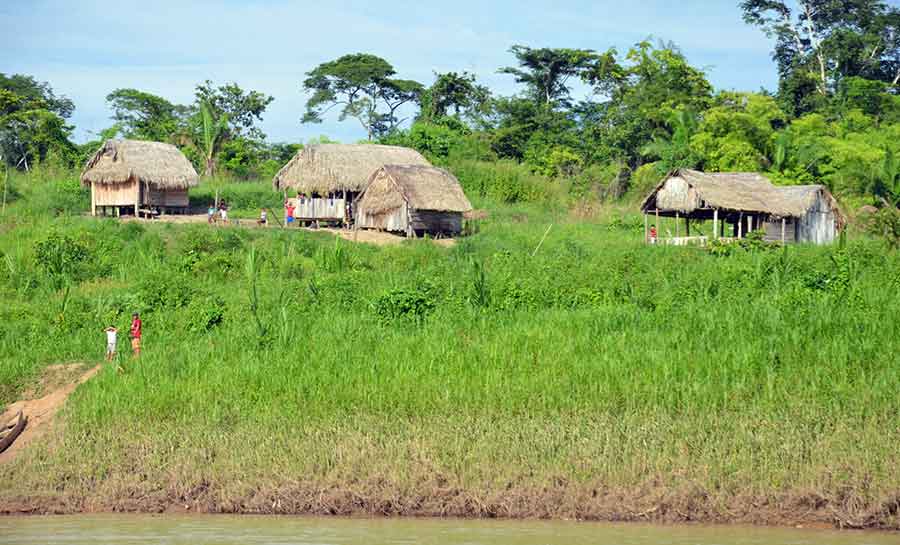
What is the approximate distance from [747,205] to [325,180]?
10.3m

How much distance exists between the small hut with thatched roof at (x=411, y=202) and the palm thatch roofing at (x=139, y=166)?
4766 millimetres

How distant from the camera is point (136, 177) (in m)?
27.6

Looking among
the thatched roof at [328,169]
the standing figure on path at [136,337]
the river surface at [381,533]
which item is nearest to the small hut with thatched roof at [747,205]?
the thatched roof at [328,169]

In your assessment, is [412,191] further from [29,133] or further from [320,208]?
[29,133]

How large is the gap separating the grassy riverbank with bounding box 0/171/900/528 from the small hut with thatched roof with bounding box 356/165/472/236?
9.19 meters

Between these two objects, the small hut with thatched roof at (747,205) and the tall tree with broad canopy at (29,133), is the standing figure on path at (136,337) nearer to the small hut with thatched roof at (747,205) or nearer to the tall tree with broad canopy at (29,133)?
Answer: the small hut with thatched roof at (747,205)

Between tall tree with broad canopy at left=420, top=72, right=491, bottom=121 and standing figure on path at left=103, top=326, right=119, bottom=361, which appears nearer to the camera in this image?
standing figure on path at left=103, top=326, right=119, bottom=361

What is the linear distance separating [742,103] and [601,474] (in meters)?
26.9

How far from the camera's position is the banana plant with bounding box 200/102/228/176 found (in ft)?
108

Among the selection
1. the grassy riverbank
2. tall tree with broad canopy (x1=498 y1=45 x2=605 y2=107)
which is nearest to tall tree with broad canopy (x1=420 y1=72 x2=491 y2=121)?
tall tree with broad canopy (x1=498 y1=45 x2=605 y2=107)

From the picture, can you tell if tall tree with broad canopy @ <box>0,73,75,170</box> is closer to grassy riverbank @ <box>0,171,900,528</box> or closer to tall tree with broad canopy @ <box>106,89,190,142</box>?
tall tree with broad canopy @ <box>106,89,190,142</box>

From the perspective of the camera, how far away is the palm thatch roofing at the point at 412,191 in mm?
26297

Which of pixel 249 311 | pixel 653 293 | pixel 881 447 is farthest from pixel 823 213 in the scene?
pixel 881 447

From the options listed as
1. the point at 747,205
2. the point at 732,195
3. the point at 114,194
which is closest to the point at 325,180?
the point at 114,194
